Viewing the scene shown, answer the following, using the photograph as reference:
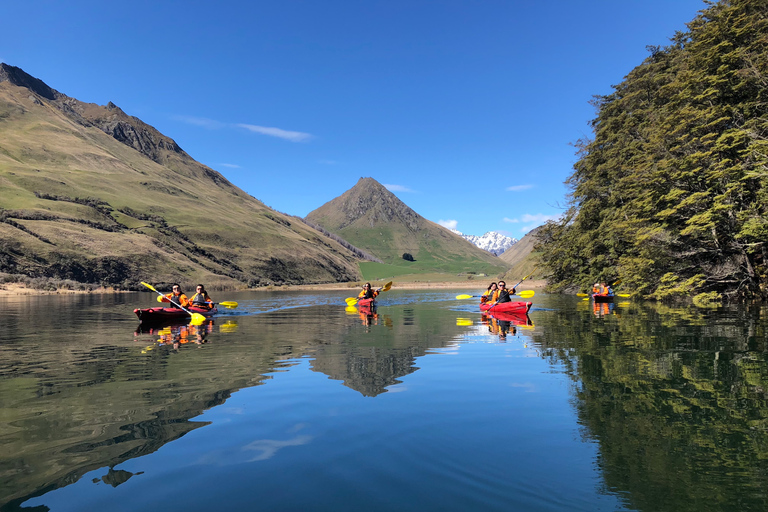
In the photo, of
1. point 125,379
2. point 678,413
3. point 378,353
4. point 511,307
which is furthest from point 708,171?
point 125,379

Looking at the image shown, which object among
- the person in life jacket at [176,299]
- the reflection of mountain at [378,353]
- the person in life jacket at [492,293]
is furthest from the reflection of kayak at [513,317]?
the person in life jacket at [176,299]

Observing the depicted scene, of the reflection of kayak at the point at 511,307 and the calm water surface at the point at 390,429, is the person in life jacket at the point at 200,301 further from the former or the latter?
the reflection of kayak at the point at 511,307

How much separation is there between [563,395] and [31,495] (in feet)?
34.7

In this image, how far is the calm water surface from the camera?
605 cm

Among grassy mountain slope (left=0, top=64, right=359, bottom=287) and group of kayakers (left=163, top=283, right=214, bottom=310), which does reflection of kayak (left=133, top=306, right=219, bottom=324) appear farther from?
grassy mountain slope (left=0, top=64, right=359, bottom=287)

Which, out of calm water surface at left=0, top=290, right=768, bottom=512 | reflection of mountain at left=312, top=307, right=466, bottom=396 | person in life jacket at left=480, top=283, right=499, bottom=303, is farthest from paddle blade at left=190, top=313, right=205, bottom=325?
person in life jacket at left=480, top=283, right=499, bottom=303

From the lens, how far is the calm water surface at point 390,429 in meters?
6.05

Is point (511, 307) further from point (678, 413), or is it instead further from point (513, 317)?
point (678, 413)

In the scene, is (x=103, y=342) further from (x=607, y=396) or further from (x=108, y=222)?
(x=108, y=222)

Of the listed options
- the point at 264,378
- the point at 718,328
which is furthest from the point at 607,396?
the point at 718,328

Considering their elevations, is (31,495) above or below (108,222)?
below

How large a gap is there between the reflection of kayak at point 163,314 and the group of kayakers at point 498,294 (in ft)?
75.7

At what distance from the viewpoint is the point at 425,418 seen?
945 cm

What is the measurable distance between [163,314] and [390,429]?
26.2 meters
